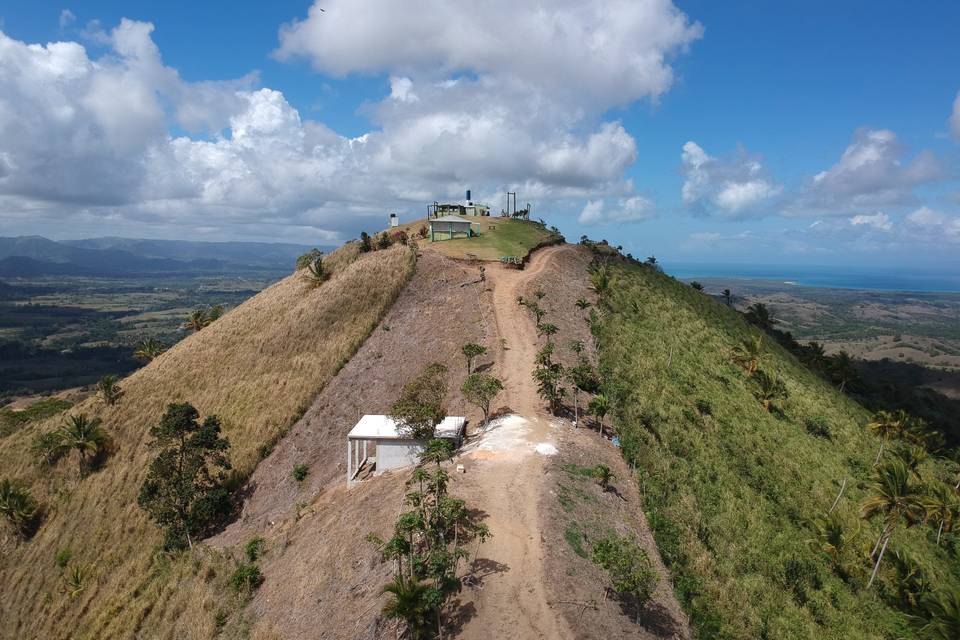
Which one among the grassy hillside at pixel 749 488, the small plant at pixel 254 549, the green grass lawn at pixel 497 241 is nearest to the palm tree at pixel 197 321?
the green grass lawn at pixel 497 241

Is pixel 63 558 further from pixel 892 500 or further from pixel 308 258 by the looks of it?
pixel 892 500

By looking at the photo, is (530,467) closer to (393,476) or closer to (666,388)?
(393,476)

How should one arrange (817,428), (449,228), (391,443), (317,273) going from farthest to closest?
(449,228), (317,273), (817,428), (391,443)

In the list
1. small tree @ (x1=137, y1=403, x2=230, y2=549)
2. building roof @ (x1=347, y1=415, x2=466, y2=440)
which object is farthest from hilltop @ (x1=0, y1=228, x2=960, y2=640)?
small tree @ (x1=137, y1=403, x2=230, y2=549)

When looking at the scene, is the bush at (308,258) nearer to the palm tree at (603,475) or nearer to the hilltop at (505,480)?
the hilltop at (505,480)

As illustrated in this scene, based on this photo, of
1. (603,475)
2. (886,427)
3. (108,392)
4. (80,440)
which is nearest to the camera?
(603,475)

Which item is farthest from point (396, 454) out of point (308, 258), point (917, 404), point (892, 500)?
point (917, 404)

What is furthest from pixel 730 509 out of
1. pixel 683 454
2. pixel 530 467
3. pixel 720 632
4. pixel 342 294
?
pixel 342 294
